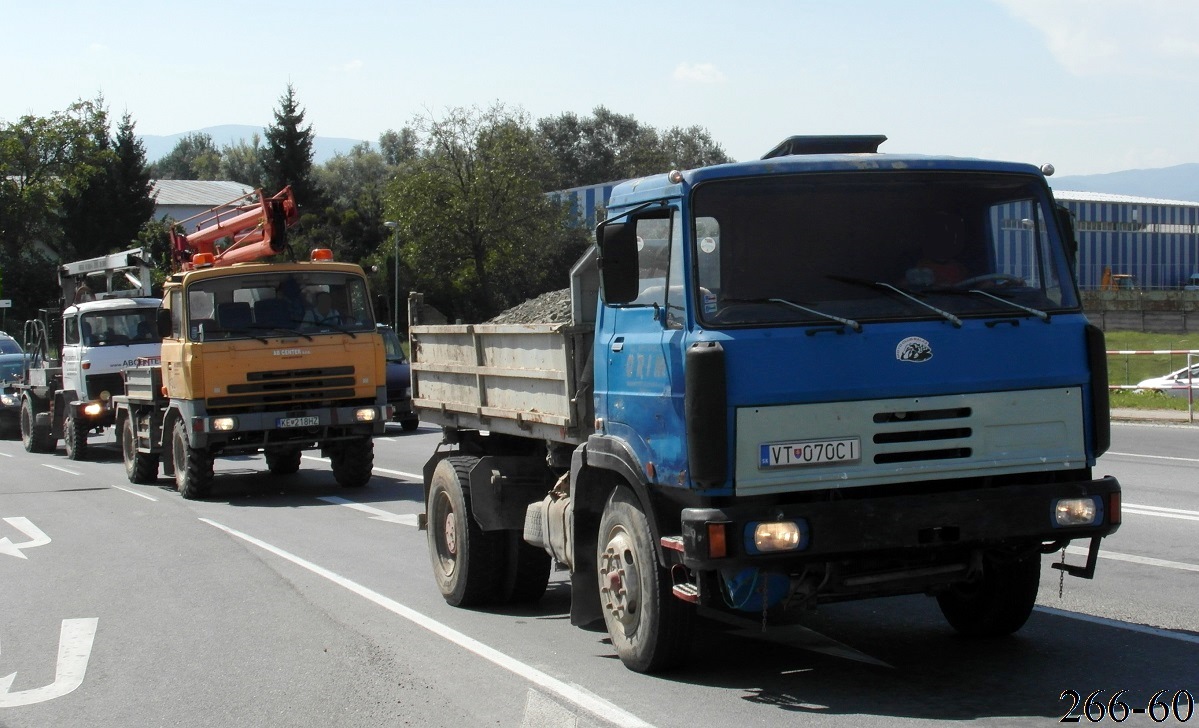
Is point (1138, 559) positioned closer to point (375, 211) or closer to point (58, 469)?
point (58, 469)

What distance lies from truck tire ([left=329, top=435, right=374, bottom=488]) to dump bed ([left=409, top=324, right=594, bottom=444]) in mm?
6899

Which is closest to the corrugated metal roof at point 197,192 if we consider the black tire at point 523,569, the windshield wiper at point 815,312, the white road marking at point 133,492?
the white road marking at point 133,492

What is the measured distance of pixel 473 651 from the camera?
760cm

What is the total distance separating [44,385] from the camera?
26000mm

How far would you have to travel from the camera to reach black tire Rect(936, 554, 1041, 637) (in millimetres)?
6973

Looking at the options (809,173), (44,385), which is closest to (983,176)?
(809,173)

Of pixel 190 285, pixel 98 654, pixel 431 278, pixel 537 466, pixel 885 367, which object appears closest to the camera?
pixel 885 367

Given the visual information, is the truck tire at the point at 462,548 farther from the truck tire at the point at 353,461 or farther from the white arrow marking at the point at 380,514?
the truck tire at the point at 353,461

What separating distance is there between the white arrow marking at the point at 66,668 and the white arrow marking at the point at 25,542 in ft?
13.1

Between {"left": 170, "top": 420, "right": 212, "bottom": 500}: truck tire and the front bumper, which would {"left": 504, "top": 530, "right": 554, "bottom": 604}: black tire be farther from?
{"left": 170, "top": 420, "right": 212, "bottom": 500}: truck tire

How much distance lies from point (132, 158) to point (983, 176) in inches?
3320

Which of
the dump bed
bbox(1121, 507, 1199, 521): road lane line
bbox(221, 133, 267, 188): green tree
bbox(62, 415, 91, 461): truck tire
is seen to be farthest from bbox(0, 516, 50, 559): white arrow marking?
bbox(221, 133, 267, 188): green tree

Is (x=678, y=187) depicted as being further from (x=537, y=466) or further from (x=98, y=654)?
(x=98, y=654)

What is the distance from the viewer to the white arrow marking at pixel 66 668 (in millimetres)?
7066
